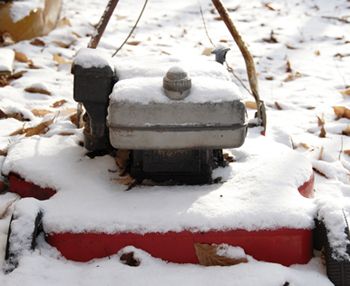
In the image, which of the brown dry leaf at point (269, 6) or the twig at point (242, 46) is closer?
the twig at point (242, 46)

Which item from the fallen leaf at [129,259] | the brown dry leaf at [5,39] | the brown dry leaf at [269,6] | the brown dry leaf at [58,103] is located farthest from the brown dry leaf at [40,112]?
the brown dry leaf at [269,6]

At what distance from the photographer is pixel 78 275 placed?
1.94 m

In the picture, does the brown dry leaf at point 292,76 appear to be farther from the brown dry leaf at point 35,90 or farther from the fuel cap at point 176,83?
the fuel cap at point 176,83

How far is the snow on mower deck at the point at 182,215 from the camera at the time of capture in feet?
6.48

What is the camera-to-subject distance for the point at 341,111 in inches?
138

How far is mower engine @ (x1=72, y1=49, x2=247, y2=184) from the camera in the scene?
6.54 ft

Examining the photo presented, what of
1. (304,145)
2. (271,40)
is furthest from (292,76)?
(304,145)

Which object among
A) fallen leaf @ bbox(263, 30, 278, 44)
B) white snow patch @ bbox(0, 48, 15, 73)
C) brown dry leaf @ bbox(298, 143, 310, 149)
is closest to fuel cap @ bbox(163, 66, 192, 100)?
brown dry leaf @ bbox(298, 143, 310, 149)

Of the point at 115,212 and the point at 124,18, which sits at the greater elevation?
the point at 115,212

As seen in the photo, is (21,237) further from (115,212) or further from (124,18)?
(124,18)

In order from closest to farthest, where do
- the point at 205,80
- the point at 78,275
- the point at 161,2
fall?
the point at 78,275
the point at 205,80
the point at 161,2

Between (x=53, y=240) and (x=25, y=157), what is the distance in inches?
22.3

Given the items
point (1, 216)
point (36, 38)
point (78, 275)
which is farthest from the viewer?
point (36, 38)

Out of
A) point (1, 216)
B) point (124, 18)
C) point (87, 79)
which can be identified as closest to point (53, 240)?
point (1, 216)
